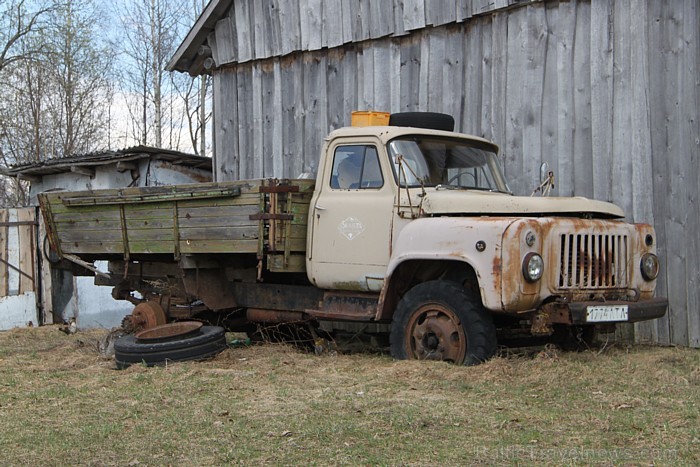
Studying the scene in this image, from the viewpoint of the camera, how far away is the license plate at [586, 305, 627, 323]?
683 centimetres

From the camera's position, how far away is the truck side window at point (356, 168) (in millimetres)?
8172

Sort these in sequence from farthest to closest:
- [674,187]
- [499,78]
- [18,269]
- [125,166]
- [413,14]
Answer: [125,166], [18,269], [413,14], [499,78], [674,187]

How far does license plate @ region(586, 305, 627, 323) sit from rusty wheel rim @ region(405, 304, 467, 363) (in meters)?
1.02

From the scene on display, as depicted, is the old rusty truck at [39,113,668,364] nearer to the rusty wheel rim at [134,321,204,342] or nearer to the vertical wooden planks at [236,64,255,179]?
the rusty wheel rim at [134,321,204,342]

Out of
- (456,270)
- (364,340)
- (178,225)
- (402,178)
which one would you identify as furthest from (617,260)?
(178,225)

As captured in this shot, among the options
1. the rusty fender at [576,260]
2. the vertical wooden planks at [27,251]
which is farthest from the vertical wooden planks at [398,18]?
the vertical wooden planks at [27,251]

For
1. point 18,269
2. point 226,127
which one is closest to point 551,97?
point 226,127

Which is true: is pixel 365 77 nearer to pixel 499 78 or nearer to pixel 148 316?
pixel 499 78

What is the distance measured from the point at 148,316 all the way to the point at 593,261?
498cm

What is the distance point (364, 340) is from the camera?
9836 millimetres

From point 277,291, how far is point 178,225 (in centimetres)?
126

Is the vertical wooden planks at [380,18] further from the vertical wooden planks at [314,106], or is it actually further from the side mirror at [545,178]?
the side mirror at [545,178]

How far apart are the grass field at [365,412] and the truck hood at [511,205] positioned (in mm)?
1228

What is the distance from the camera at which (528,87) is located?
31.3 feet
